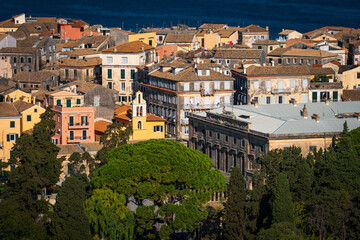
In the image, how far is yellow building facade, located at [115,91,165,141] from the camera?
106 m

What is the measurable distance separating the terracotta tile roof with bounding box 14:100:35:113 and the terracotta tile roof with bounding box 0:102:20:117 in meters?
0.99

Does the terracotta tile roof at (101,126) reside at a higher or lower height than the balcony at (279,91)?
lower

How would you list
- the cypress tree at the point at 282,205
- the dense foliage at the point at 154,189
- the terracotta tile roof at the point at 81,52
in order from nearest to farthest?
the cypress tree at the point at 282,205 < the dense foliage at the point at 154,189 < the terracotta tile roof at the point at 81,52

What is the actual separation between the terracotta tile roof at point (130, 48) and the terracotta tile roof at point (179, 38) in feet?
59.0

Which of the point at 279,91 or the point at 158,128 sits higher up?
the point at 279,91

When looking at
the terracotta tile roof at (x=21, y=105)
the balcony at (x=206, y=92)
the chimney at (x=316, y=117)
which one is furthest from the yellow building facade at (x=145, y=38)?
the chimney at (x=316, y=117)

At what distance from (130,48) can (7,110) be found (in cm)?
2724

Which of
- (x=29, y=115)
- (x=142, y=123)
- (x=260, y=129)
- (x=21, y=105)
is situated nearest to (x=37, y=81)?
(x=21, y=105)

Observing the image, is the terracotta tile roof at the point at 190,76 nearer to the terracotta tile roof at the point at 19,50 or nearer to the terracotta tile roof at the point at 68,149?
the terracotta tile roof at the point at 68,149

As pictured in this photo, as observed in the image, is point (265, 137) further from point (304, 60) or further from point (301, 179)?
point (304, 60)

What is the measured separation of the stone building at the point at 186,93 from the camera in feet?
362

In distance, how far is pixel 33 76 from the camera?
12862 centimetres

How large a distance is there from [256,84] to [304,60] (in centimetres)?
1823

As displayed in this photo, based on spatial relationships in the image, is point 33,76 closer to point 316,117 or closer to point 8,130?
point 8,130
